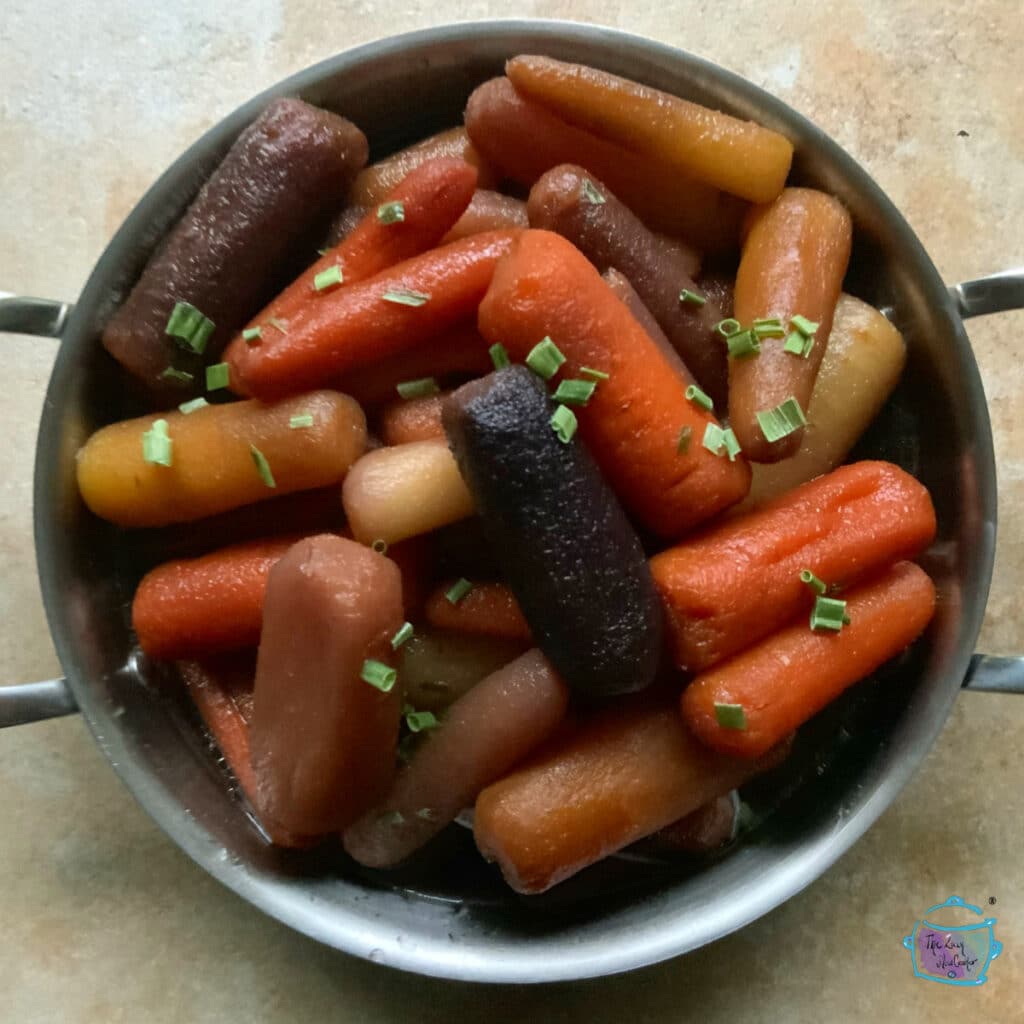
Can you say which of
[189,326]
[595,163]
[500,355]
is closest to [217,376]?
[189,326]

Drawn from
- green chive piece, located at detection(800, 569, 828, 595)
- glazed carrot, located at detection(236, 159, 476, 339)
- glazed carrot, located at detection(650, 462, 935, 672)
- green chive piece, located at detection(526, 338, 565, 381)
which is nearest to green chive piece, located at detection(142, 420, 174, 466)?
glazed carrot, located at detection(236, 159, 476, 339)

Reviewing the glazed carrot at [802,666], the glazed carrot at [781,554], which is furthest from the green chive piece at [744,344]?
the glazed carrot at [802,666]

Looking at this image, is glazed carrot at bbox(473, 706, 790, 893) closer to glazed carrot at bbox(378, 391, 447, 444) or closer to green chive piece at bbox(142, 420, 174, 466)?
glazed carrot at bbox(378, 391, 447, 444)

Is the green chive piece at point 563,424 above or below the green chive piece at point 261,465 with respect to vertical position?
above

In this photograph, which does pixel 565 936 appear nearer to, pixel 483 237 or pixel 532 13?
pixel 483 237

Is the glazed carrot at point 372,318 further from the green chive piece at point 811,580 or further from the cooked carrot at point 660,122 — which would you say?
the green chive piece at point 811,580

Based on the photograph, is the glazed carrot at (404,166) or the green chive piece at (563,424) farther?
the glazed carrot at (404,166)
